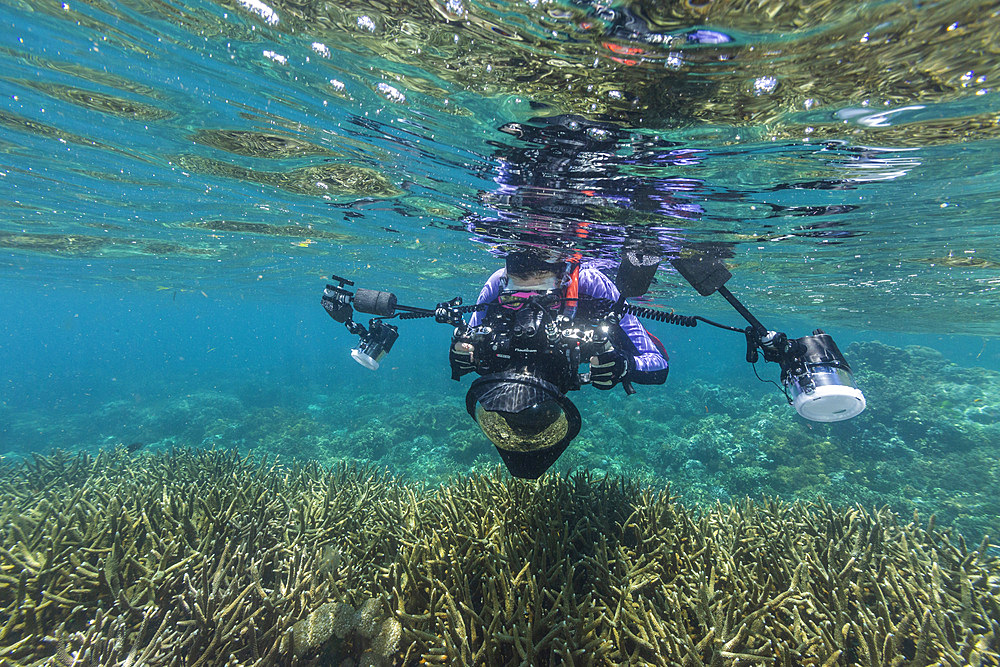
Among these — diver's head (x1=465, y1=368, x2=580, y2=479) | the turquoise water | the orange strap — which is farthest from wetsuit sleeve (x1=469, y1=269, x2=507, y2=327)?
diver's head (x1=465, y1=368, x2=580, y2=479)

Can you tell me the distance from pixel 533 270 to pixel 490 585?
3.58 metres

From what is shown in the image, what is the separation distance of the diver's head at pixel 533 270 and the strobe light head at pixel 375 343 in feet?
5.63

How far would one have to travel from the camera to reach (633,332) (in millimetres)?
4762

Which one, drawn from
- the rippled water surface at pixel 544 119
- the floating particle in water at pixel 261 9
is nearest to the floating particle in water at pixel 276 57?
the rippled water surface at pixel 544 119

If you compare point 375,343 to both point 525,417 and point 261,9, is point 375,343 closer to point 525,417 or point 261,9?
point 525,417

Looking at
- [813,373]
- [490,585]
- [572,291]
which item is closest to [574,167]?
[572,291]

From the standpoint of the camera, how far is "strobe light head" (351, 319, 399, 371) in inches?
185

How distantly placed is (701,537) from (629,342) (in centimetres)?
237

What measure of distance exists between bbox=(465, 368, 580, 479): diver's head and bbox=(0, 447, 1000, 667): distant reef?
1.28 meters

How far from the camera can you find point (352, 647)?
3.30 metres

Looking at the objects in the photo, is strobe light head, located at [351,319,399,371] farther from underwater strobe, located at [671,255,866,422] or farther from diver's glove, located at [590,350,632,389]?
underwater strobe, located at [671,255,866,422]

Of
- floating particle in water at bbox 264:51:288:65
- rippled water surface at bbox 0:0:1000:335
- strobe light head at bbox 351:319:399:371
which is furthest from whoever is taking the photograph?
floating particle in water at bbox 264:51:288:65

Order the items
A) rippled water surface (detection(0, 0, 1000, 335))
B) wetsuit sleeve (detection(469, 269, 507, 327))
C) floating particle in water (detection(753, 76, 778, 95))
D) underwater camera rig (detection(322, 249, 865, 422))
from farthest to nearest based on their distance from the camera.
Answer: wetsuit sleeve (detection(469, 269, 507, 327))
floating particle in water (detection(753, 76, 778, 95))
rippled water surface (detection(0, 0, 1000, 335))
underwater camera rig (detection(322, 249, 865, 422))

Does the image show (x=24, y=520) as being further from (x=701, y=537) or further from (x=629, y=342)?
(x=701, y=537)
